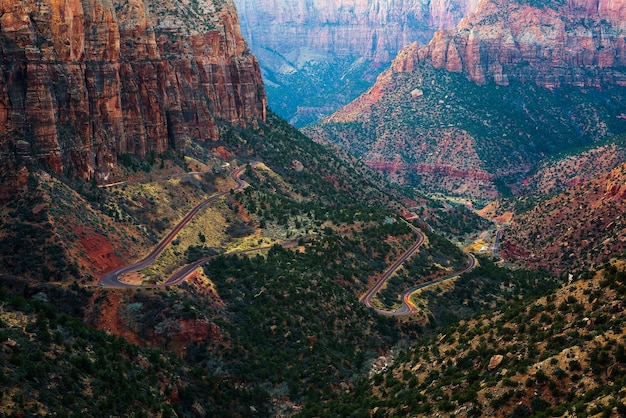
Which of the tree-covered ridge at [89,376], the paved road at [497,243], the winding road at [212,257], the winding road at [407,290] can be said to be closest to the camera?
the tree-covered ridge at [89,376]

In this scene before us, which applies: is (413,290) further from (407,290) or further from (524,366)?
(524,366)

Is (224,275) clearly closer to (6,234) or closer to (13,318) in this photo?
(6,234)

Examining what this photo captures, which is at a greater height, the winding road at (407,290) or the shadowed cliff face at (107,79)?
the shadowed cliff face at (107,79)

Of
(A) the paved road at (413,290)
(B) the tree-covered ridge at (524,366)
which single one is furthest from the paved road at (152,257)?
(A) the paved road at (413,290)

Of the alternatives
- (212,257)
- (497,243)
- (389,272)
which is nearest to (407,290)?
(389,272)

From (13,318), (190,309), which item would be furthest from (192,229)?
(13,318)

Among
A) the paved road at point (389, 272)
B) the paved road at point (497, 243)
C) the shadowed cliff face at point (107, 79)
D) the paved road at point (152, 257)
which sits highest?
the shadowed cliff face at point (107, 79)

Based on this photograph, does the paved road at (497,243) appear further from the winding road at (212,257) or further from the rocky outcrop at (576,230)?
the winding road at (212,257)

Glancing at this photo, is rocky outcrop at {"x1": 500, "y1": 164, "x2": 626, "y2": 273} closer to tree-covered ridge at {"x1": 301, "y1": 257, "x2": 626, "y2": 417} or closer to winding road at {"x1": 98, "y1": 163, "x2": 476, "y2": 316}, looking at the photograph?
winding road at {"x1": 98, "y1": 163, "x2": 476, "y2": 316}
